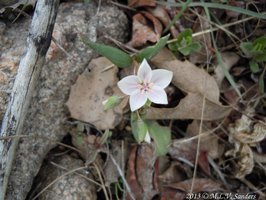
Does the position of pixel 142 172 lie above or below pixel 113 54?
below

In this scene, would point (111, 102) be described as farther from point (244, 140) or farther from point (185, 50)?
point (244, 140)

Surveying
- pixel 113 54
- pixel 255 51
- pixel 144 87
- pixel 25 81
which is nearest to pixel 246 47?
pixel 255 51

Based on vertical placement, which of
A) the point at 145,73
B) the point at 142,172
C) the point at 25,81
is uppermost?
the point at 25,81

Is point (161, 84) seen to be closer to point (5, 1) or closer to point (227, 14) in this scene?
point (227, 14)

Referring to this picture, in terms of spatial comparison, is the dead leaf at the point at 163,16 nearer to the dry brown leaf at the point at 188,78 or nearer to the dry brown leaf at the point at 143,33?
the dry brown leaf at the point at 143,33

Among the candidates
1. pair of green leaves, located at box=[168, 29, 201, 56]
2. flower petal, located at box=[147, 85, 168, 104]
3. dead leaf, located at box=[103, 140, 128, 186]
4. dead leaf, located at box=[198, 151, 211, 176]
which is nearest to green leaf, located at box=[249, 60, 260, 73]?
pair of green leaves, located at box=[168, 29, 201, 56]

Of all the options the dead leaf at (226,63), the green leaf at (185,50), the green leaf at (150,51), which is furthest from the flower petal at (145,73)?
the dead leaf at (226,63)

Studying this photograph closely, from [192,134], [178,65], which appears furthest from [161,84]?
[192,134]
